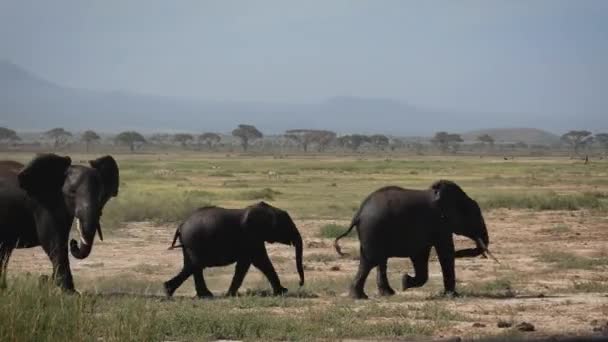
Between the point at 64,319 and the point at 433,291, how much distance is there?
28.1ft

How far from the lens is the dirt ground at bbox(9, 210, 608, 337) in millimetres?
12398

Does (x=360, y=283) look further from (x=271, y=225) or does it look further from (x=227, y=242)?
(x=227, y=242)

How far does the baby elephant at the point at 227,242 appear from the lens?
14.7 meters

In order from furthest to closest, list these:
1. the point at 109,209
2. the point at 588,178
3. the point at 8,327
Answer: the point at 588,178, the point at 109,209, the point at 8,327

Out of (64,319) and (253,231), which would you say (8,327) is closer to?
(64,319)

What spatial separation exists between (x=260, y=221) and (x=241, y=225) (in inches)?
13.7

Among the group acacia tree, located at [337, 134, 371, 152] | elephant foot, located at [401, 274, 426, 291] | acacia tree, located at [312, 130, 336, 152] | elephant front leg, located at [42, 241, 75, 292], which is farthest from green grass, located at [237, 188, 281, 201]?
acacia tree, located at [312, 130, 336, 152]

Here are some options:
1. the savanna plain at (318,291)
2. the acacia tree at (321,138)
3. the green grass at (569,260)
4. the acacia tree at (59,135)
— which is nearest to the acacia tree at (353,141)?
the acacia tree at (321,138)

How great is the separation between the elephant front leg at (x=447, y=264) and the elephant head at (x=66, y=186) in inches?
217

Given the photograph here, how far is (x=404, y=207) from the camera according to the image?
14.7 metres

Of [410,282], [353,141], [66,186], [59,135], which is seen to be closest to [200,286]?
[66,186]

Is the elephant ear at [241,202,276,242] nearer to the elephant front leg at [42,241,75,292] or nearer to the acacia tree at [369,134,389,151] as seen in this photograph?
the elephant front leg at [42,241,75,292]

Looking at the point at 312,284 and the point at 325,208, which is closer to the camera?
the point at 312,284

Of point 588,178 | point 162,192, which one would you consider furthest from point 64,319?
point 588,178
